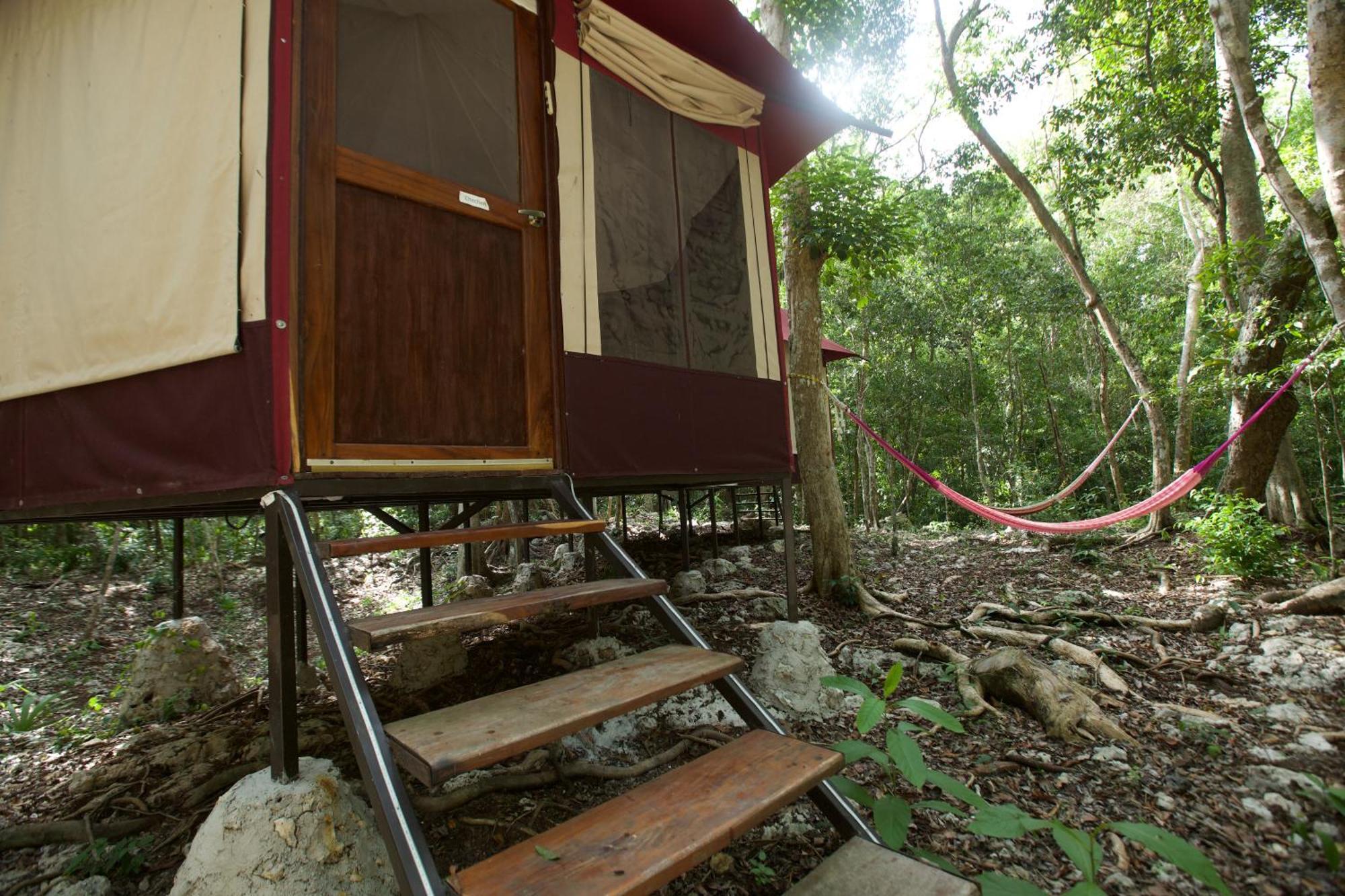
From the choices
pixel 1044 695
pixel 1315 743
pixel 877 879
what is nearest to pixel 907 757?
pixel 877 879

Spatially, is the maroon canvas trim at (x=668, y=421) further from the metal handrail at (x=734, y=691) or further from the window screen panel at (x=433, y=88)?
the window screen panel at (x=433, y=88)

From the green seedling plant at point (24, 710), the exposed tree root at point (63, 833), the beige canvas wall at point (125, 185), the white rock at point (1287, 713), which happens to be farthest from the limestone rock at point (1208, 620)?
the green seedling plant at point (24, 710)

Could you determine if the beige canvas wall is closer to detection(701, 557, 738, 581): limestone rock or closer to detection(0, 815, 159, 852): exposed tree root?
detection(0, 815, 159, 852): exposed tree root

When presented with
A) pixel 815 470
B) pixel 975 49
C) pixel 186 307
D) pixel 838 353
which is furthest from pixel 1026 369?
pixel 186 307

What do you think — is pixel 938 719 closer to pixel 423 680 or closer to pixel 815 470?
pixel 423 680

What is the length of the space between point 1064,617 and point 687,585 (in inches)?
95.5

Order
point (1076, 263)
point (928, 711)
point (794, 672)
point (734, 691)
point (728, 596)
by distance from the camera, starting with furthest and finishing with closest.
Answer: point (1076, 263), point (728, 596), point (794, 672), point (734, 691), point (928, 711)

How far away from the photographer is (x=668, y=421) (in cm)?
280

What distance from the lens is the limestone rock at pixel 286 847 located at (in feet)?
4.37

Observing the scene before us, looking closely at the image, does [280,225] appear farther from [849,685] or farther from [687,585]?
[687,585]

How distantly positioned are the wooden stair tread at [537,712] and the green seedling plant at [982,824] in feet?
1.20

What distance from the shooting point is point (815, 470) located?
14.1 ft

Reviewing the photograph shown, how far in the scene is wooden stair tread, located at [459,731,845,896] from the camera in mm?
→ 1030

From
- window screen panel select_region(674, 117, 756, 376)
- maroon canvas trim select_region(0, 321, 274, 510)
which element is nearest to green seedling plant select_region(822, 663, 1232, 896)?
maroon canvas trim select_region(0, 321, 274, 510)
